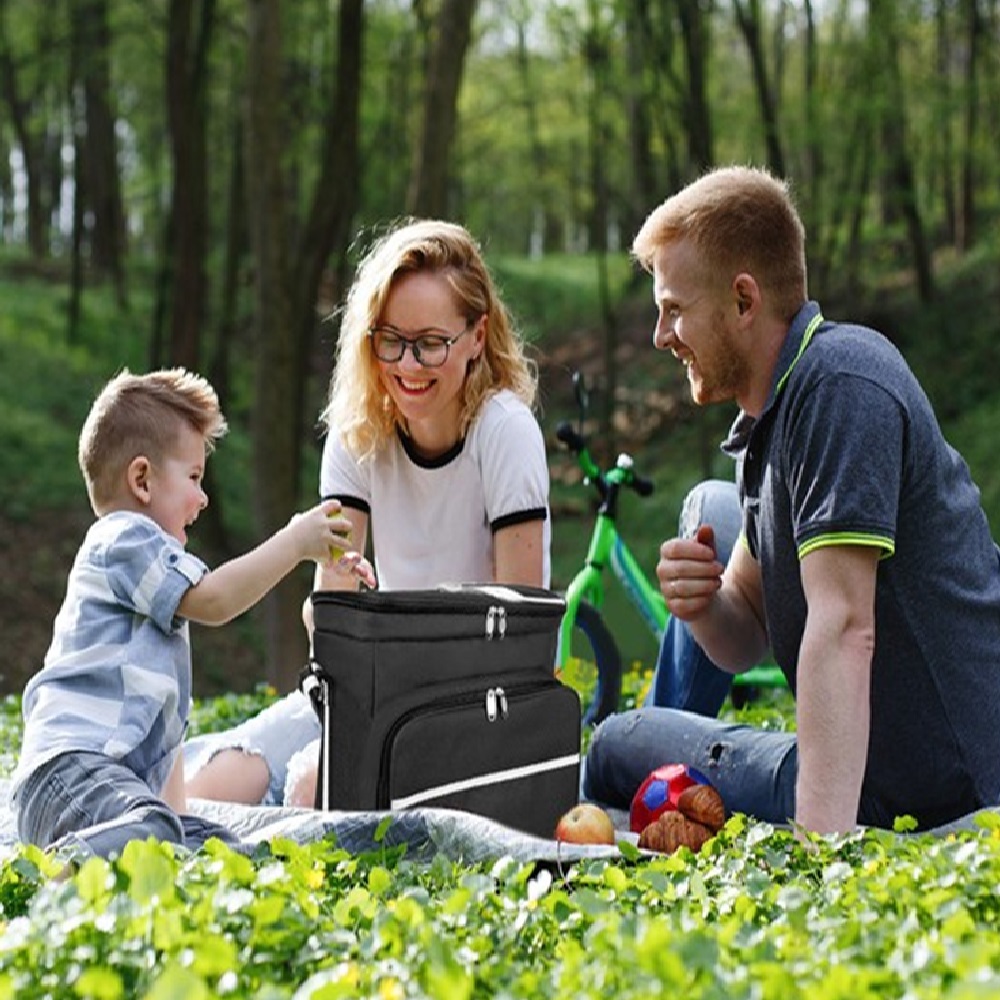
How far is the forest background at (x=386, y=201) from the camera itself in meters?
10.1

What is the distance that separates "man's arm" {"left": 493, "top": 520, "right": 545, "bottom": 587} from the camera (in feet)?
14.9

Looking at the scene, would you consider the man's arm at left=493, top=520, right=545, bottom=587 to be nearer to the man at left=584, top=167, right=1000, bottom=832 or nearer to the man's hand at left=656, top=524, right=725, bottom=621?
the man's hand at left=656, top=524, right=725, bottom=621

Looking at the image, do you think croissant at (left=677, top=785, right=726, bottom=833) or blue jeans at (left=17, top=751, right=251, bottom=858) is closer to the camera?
blue jeans at (left=17, top=751, right=251, bottom=858)

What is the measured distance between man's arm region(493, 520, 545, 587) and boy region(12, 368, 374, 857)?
654 millimetres

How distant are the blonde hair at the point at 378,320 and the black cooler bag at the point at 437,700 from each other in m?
0.83

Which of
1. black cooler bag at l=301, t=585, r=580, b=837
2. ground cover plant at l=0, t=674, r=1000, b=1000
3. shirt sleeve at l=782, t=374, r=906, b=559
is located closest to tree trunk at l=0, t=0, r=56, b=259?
black cooler bag at l=301, t=585, r=580, b=837

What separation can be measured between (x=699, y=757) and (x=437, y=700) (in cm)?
90

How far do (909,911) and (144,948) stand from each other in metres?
1.07

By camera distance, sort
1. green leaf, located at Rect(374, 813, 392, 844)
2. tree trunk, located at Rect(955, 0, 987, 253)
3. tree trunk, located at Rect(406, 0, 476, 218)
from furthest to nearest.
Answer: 1. tree trunk, located at Rect(955, 0, 987, 253)
2. tree trunk, located at Rect(406, 0, 476, 218)
3. green leaf, located at Rect(374, 813, 392, 844)

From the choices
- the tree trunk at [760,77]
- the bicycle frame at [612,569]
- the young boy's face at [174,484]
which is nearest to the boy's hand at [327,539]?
the young boy's face at [174,484]

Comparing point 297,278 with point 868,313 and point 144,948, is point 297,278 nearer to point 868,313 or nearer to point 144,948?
point 144,948

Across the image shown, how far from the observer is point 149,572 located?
3.92 metres

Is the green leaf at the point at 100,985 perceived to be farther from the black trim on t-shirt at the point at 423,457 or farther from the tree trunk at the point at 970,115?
the tree trunk at the point at 970,115

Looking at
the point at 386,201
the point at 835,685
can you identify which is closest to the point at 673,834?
the point at 835,685
